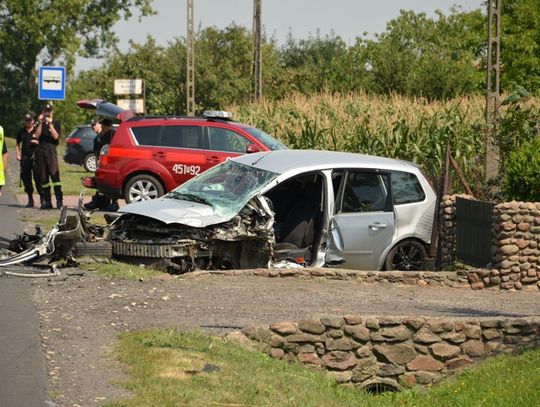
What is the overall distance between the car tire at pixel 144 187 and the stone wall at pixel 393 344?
10.9m

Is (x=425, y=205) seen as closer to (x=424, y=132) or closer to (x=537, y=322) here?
(x=537, y=322)

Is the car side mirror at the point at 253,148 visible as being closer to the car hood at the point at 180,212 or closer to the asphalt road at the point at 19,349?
the car hood at the point at 180,212

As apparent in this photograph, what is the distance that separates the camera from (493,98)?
25.0 meters

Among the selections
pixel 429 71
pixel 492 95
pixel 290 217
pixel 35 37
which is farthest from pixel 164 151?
pixel 35 37

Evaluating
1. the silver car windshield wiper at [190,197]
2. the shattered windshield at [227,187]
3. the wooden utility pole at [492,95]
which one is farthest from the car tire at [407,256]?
the wooden utility pole at [492,95]

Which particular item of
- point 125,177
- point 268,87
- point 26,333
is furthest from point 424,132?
point 268,87

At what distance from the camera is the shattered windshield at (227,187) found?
14.7 meters

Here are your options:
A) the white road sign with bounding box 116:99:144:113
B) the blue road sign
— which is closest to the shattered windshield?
the blue road sign

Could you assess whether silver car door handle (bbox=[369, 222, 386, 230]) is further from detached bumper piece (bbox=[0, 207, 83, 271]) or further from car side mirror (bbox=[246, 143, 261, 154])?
car side mirror (bbox=[246, 143, 261, 154])

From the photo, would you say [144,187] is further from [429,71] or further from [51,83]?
[429,71]

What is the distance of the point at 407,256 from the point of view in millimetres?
16375

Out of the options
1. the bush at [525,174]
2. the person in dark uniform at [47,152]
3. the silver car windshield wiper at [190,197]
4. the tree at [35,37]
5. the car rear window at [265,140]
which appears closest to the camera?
the silver car windshield wiper at [190,197]

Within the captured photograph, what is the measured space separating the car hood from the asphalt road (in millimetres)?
1733

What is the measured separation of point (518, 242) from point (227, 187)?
11.6 ft
